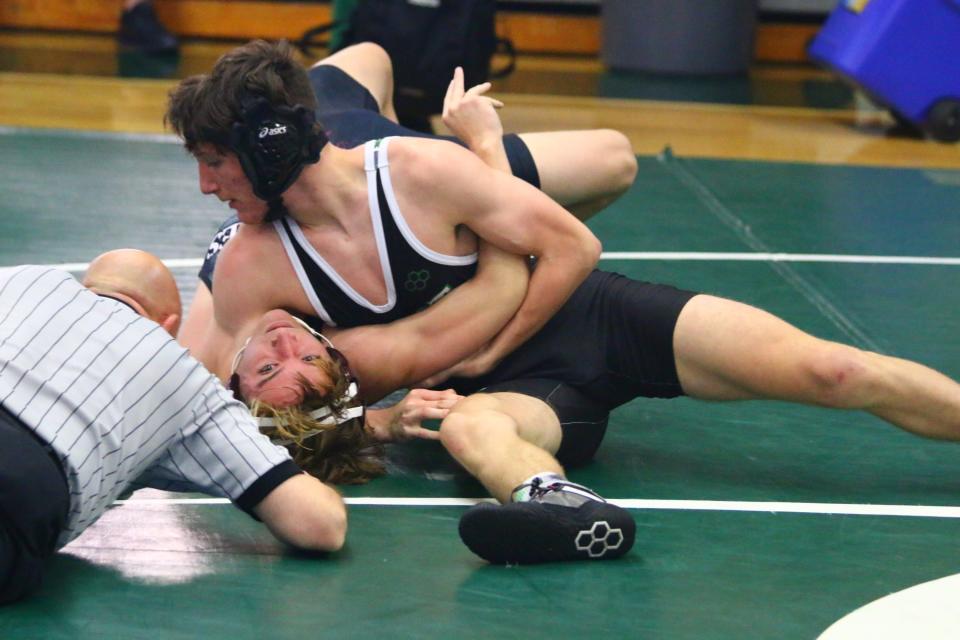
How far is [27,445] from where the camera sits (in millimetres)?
2902

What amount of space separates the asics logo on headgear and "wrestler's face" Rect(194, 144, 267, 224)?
0.30 feet

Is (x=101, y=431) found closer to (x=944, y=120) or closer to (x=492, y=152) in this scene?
(x=492, y=152)

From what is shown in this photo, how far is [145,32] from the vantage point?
10.2 metres

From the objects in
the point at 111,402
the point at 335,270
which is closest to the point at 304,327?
the point at 335,270

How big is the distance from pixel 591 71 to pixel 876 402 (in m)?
6.89

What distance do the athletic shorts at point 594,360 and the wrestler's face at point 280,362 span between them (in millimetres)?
490

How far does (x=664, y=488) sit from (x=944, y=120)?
16.6 feet

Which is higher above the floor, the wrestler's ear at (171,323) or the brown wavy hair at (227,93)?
the brown wavy hair at (227,93)

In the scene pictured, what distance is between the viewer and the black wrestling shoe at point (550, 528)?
318 centimetres

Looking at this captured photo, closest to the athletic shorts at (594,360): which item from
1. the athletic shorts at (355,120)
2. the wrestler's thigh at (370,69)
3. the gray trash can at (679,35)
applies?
the athletic shorts at (355,120)

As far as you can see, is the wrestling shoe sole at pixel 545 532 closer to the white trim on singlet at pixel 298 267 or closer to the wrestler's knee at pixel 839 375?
the wrestler's knee at pixel 839 375

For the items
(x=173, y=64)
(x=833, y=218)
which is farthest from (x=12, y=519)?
(x=173, y=64)

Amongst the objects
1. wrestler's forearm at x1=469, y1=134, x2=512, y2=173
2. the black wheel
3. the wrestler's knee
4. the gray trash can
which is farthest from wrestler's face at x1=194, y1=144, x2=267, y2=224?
the gray trash can

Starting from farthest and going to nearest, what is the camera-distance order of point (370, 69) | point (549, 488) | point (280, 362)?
point (370, 69) → point (280, 362) → point (549, 488)
